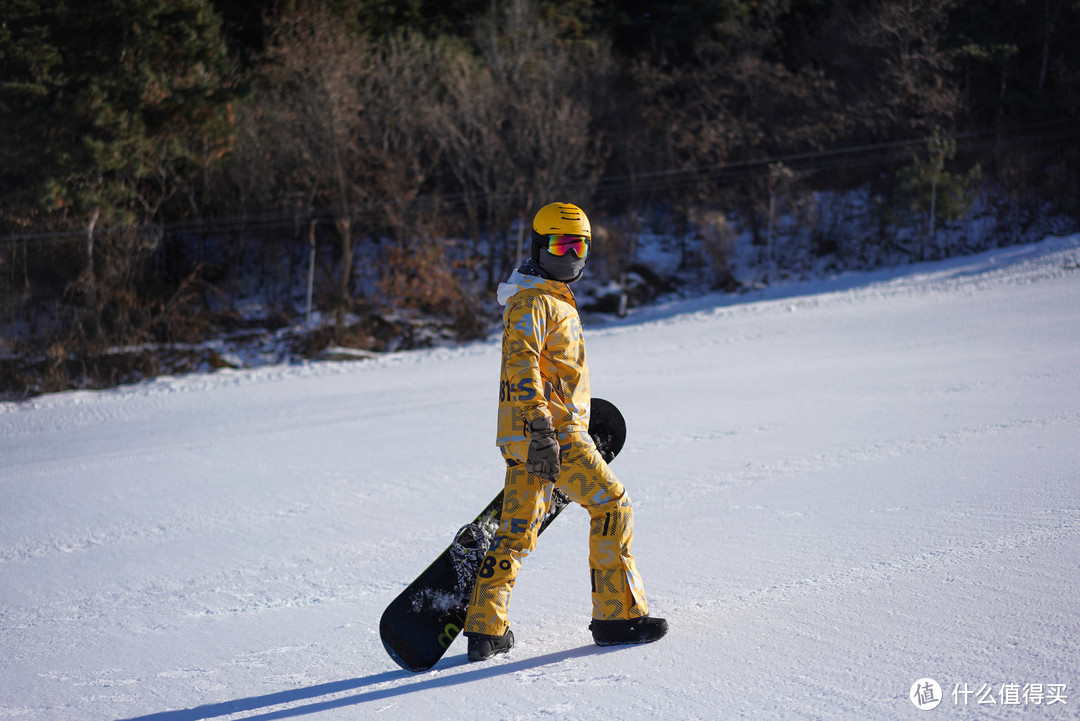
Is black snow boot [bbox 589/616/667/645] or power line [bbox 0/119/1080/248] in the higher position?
power line [bbox 0/119/1080/248]

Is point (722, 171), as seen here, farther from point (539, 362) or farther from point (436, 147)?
point (539, 362)

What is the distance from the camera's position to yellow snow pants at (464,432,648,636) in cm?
321

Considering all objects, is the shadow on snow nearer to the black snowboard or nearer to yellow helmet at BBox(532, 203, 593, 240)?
the black snowboard

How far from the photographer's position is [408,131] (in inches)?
960

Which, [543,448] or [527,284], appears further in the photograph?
[527,284]

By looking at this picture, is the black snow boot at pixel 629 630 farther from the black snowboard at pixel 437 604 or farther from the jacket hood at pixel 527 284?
the jacket hood at pixel 527 284

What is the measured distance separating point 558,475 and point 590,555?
0.36 meters

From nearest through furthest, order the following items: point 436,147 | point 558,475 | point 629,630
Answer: point 558,475 → point 629,630 → point 436,147

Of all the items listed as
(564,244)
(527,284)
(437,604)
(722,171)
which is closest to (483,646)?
(437,604)

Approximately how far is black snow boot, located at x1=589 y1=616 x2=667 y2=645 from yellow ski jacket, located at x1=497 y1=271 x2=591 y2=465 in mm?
769

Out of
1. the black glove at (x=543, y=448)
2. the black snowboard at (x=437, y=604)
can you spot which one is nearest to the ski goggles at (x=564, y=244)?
the black glove at (x=543, y=448)

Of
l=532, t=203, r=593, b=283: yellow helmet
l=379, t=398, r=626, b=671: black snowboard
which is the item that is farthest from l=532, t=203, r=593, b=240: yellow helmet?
l=379, t=398, r=626, b=671: black snowboard

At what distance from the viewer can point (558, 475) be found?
10.3 feet

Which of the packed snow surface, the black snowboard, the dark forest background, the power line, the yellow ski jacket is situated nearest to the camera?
the packed snow surface
